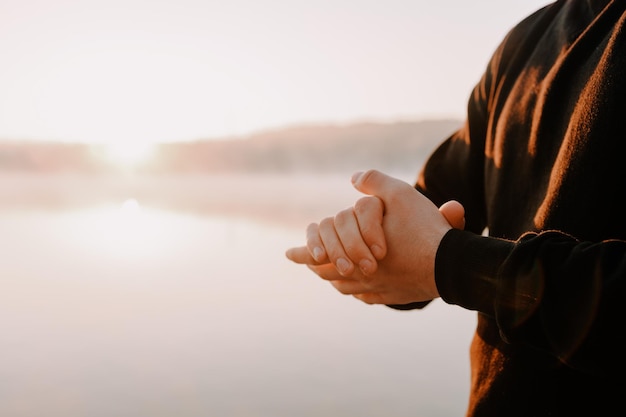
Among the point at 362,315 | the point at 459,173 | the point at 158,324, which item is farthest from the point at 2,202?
the point at 459,173

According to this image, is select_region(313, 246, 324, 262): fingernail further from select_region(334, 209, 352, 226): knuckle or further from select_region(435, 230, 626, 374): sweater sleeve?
select_region(435, 230, 626, 374): sweater sleeve

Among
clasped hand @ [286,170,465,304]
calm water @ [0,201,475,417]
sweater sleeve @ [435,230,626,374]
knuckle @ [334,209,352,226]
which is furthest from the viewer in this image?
calm water @ [0,201,475,417]

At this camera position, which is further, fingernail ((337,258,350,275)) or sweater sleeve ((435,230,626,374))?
fingernail ((337,258,350,275))

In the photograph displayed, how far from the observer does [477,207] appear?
92 centimetres

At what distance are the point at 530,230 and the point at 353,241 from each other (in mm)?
243

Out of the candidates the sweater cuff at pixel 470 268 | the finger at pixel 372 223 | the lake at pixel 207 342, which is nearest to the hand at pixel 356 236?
the finger at pixel 372 223

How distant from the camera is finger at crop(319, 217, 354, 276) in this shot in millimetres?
729

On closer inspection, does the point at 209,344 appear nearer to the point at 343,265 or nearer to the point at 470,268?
the point at 343,265

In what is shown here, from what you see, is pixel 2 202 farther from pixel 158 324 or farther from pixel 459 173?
pixel 459 173

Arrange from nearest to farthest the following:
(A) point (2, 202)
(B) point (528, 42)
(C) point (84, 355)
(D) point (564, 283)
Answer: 1. (D) point (564, 283)
2. (B) point (528, 42)
3. (C) point (84, 355)
4. (A) point (2, 202)

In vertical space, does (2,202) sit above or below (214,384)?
above

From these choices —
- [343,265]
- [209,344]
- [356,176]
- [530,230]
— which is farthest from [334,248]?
[209,344]

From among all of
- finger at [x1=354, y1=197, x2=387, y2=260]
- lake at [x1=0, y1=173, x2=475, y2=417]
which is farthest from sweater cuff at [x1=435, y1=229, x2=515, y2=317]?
lake at [x1=0, y1=173, x2=475, y2=417]

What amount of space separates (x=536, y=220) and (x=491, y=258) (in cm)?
19
